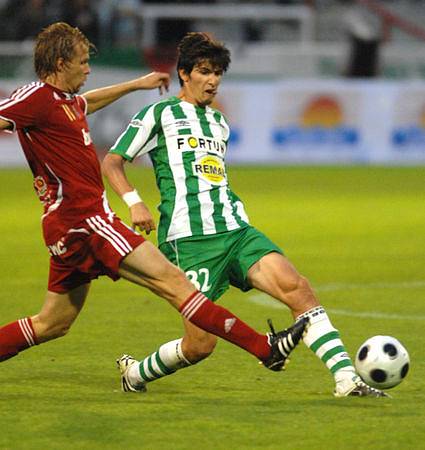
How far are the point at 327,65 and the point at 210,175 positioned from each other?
20689 millimetres

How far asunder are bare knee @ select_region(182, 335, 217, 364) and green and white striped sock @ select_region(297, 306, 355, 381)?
0.50 m

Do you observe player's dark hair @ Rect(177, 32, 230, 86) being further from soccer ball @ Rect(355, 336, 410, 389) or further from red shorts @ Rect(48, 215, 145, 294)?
soccer ball @ Rect(355, 336, 410, 389)

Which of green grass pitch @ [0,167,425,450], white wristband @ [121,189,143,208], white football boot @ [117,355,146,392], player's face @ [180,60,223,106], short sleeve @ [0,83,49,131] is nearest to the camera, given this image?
green grass pitch @ [0,167,425,450]

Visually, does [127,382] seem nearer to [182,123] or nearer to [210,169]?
[210,169]

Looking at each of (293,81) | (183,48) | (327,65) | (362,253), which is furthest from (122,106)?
(183,48)

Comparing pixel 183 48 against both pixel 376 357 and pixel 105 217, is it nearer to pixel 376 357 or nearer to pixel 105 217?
pixel 105 217

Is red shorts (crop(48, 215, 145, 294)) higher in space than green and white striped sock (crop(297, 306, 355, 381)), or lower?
higher

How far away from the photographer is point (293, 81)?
986 inches

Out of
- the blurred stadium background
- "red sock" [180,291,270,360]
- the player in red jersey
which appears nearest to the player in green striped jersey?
the player in red jersey

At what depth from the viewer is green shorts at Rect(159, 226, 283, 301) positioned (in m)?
6.73

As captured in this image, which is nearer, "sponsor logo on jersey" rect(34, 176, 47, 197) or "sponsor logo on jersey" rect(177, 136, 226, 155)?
"sponsor logo on jersey" rect(34, 176, 47, 197)

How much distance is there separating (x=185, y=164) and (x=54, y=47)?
0.96 meters

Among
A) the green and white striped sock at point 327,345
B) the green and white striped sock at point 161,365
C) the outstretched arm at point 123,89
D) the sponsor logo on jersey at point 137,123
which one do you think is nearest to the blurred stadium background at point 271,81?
the outstretched arm at point 123,89

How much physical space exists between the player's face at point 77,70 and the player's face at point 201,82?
2.18 feet
